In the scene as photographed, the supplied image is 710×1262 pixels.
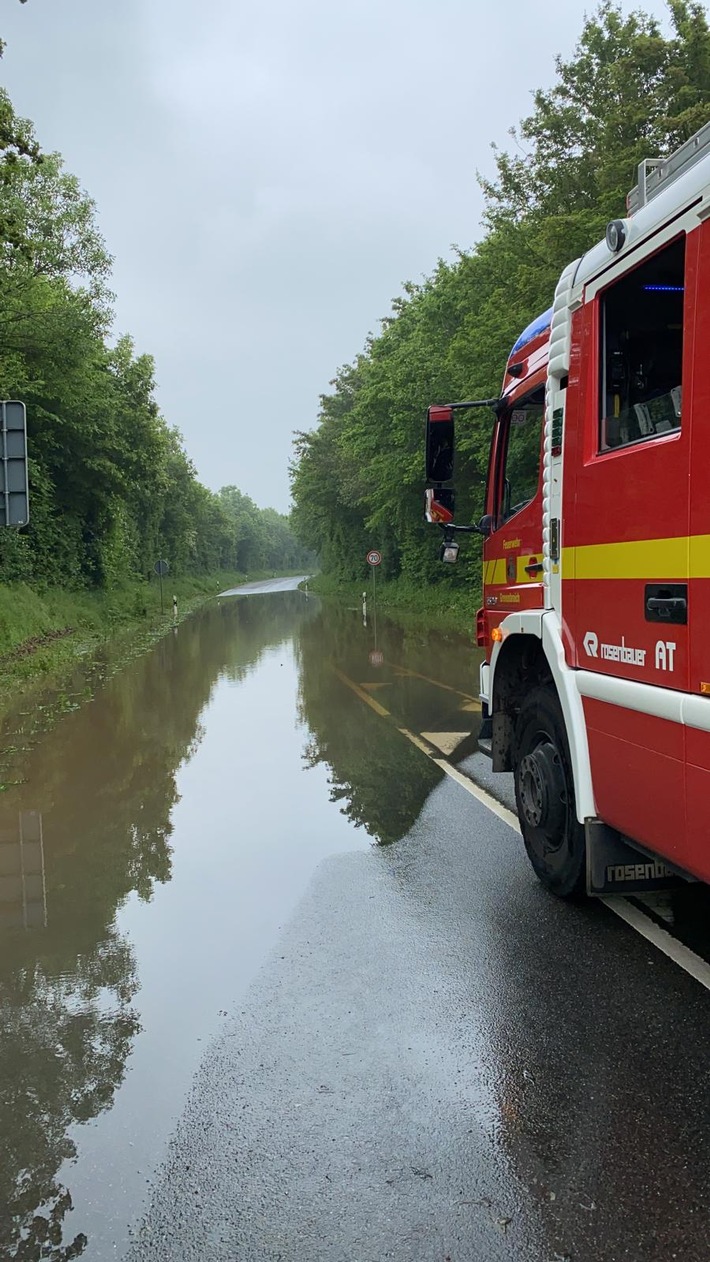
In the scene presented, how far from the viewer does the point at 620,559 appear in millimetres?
3891

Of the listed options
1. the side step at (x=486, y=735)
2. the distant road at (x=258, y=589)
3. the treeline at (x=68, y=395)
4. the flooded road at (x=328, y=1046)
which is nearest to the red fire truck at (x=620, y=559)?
the side step at (x=486, y=735)

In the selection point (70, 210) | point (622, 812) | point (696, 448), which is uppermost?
point (70, 210)

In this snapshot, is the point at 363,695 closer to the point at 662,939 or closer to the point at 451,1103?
the point at 662,939

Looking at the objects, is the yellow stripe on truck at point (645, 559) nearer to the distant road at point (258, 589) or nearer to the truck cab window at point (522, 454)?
the truck cab window at point (522, 454)

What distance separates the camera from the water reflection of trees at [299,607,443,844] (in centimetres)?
712

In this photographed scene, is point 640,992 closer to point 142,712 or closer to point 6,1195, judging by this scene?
point 6,1195

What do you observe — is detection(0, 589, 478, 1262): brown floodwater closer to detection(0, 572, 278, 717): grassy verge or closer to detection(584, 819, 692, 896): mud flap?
detection(584, 819, 692, 896): mud flap

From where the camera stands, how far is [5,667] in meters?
16.5

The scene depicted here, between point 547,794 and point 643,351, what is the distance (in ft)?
7.94

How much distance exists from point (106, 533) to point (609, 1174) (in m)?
31.6

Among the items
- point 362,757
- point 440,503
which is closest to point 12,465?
point 362,757

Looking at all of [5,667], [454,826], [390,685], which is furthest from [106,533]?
[454,826]

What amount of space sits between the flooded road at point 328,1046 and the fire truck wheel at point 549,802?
24cm

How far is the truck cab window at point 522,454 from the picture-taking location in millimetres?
5418
